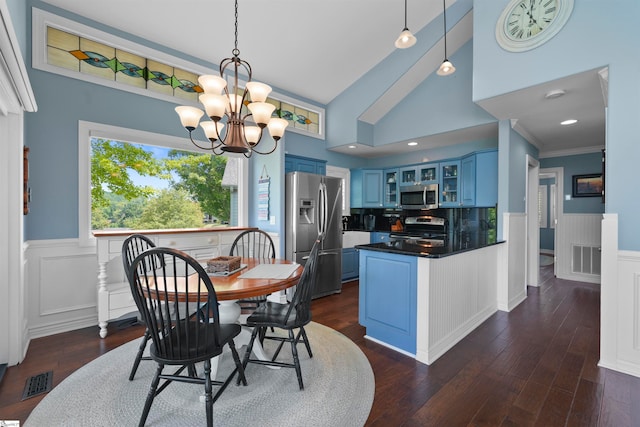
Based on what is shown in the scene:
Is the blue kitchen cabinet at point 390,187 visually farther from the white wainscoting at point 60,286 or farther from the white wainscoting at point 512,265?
the white wainscoting at point 60,286

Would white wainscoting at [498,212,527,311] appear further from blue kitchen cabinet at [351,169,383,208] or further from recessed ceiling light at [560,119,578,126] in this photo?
blue kitchen cabinet at [351,169,383,208]

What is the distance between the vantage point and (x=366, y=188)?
18.9 feet

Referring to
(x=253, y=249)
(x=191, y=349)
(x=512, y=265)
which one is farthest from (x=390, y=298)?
(x=512, y=265)

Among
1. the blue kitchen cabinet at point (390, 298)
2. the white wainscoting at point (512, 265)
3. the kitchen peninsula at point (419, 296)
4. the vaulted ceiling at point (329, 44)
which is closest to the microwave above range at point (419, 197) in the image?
the vaulted ceiling at point (329, 44)

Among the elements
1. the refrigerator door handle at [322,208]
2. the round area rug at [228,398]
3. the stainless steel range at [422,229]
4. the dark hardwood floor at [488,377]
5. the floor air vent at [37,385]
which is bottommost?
the dark hardwood floor at [488,377]

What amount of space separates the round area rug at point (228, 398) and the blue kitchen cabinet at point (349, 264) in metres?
2.65

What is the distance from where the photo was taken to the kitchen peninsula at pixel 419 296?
7.82ft

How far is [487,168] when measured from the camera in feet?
14.0

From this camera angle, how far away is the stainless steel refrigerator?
13.4ft

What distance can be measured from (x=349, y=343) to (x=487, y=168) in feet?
10.5

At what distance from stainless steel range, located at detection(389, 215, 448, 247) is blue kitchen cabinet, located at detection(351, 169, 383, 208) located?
670 mm

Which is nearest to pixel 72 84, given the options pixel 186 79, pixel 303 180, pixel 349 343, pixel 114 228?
pixel 186 79

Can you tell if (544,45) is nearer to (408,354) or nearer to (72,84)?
(408,354)

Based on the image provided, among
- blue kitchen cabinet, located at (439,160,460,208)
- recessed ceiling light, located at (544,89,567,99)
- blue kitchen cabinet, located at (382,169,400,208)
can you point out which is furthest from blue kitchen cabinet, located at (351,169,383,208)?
recessed ceiling light, located at (544,89,567,99)
